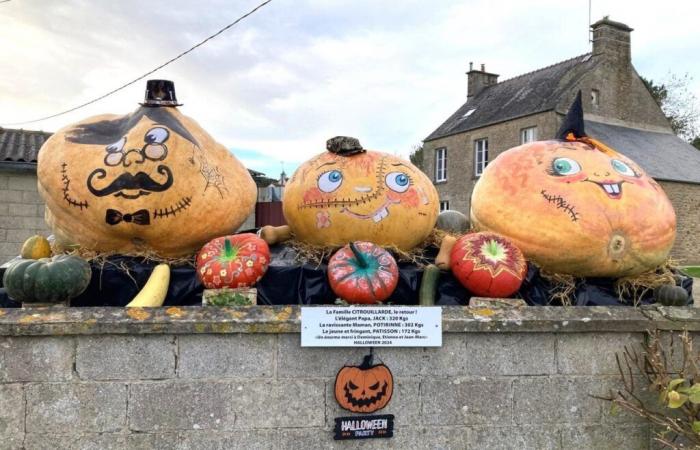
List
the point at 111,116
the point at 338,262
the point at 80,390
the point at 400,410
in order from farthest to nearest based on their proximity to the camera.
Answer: the point at 111,116, the point at 338,262, the point at 400,410, the point at 80,390

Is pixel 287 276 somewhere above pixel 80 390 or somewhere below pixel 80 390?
above

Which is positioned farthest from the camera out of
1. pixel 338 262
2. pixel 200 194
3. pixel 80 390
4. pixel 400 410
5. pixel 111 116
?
pixel 111 116

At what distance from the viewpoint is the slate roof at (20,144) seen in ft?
33.4

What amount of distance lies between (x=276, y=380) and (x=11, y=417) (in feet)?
4.35

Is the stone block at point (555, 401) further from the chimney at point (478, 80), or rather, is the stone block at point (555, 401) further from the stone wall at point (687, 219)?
the chimney at point (478, 80)

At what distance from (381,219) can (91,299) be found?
6.57 feet

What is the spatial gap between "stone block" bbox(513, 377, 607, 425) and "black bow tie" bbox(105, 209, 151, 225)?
2.53m

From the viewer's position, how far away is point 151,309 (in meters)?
3.08

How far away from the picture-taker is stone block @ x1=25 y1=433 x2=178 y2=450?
2939 mm

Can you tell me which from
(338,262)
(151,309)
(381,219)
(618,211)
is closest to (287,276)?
(338,262)

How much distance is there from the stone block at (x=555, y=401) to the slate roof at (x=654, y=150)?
19.1m

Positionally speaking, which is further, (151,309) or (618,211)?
(618,211)

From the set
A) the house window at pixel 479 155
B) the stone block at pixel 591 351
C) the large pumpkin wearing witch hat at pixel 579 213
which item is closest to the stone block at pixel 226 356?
the stone block at pixel 591 351

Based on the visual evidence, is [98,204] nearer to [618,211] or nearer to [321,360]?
[321,360]
